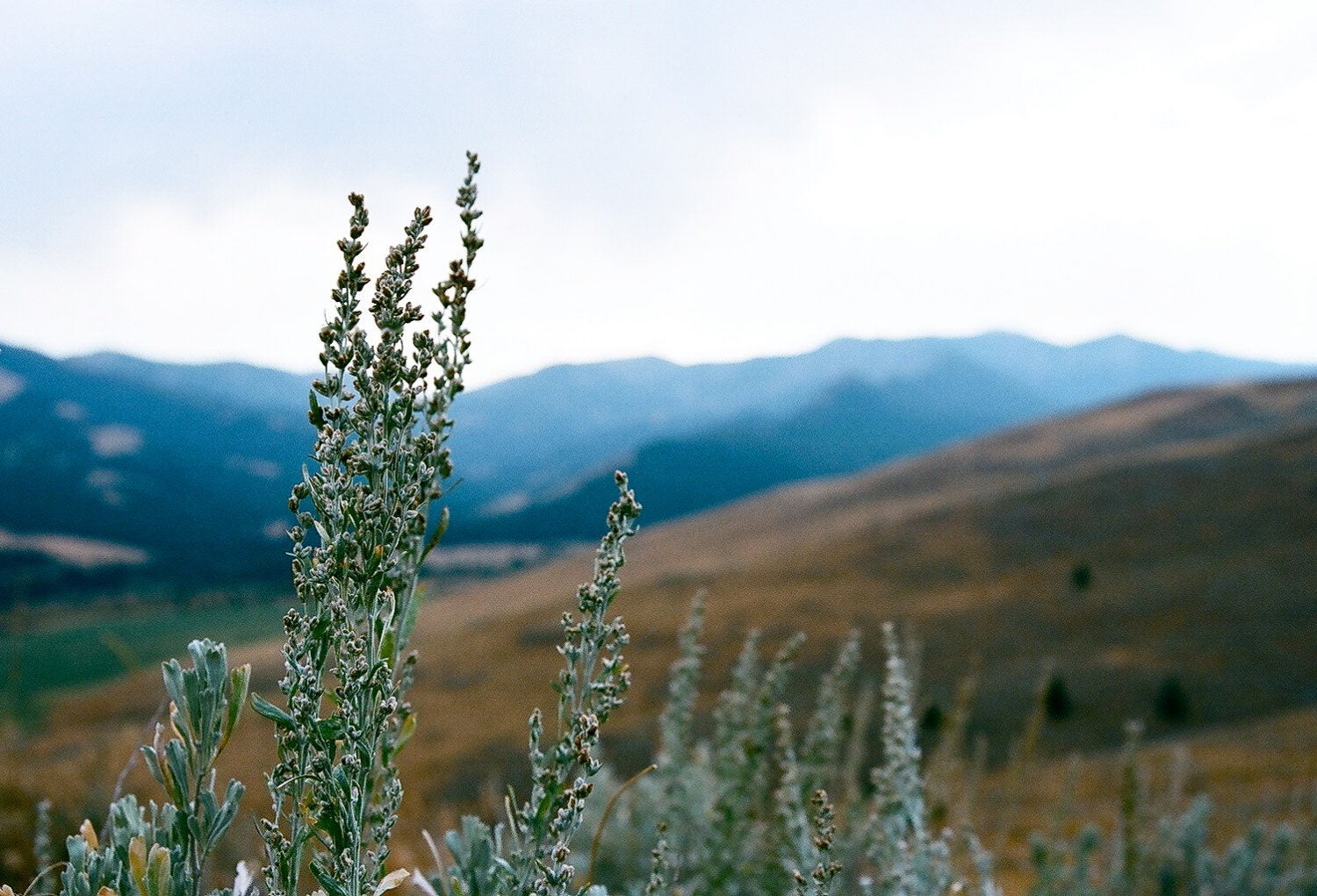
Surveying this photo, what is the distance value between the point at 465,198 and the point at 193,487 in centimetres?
17693

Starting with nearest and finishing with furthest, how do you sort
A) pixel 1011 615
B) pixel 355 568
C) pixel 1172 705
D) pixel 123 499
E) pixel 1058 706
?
pixel 355 568 < pixel 1172 705 < pixel 1058 706 < pixel 1011 615 < pixel 123 499

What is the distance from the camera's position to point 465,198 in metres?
1.30

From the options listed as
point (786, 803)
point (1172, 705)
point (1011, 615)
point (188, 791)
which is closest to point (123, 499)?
point (1011, 615)

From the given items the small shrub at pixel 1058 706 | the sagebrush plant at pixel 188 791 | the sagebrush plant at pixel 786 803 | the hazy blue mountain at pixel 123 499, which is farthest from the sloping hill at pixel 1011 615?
the hazy blue mountain at pixel 123 499

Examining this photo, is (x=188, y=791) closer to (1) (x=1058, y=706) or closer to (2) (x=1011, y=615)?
(1) (x=1058, y=706)

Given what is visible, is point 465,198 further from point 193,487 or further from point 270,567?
point 193,487

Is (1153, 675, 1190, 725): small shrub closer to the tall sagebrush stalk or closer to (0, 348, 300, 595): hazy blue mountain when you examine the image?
the tall sagebrush stalk

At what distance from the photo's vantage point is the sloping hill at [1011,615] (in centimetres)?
2228

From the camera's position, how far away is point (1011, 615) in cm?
2917

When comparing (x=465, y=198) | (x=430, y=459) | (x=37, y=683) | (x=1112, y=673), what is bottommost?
(x=37, y=683)

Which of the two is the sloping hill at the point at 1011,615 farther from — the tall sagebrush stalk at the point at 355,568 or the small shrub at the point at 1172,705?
the tall sagebrush stalk at the point at 355,568

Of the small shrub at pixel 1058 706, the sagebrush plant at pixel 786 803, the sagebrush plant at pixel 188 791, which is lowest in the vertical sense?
the small shrub at pixel 1058 706

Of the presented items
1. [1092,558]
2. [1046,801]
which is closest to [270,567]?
[1092,558]

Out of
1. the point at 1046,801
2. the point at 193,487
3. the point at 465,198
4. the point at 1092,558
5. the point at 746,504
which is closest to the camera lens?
the point at 465,198
